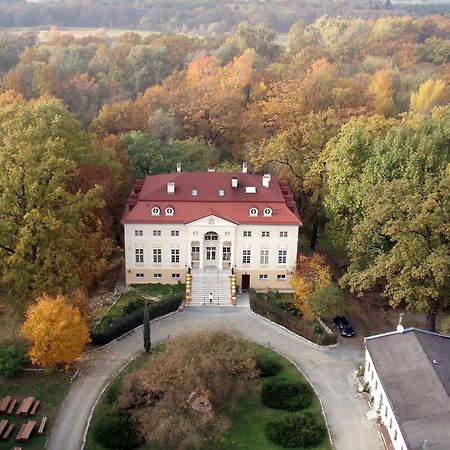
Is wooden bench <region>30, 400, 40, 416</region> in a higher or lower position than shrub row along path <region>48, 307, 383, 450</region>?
higher

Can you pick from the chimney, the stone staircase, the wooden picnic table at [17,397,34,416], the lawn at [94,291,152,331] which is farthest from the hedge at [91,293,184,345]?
the chimney

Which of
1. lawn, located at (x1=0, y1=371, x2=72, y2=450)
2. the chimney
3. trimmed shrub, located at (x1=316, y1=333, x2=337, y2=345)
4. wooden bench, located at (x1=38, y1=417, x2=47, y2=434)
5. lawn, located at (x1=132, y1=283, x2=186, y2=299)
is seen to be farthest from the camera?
the chimney

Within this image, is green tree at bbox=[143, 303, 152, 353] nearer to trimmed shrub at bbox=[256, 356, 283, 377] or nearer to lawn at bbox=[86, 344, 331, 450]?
lawn at bbox=[86, 344, 331, 450]

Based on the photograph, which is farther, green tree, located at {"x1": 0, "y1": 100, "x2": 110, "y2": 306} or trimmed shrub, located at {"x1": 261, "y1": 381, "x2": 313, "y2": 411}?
green tree, located at {"x1": 0, "y1": 100, "x2": 110, "y2": 306}

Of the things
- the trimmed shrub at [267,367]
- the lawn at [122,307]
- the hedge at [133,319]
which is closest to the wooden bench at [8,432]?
the hedge at [133,319]

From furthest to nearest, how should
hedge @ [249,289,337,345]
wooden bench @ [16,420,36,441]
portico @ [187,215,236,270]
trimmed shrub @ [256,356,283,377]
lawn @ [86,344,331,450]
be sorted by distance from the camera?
portico @ [187,215,236,270]
hedge @ [249,289,337,345]
trimmed shrub @ [256,356,283,377]
lawn @ [86,344,331,450]
wooden bench @ [16,420,36,441]

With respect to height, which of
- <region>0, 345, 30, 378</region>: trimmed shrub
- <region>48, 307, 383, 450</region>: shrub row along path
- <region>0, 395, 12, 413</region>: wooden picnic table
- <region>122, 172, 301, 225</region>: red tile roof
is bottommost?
<region>48, 307, 383, 450</region>: shrub row along path

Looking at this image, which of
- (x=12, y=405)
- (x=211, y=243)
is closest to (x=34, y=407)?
(x=12, y=405)

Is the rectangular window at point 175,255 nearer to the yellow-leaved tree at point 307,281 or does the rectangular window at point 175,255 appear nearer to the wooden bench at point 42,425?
the yellow-leaved tree at point 307,281

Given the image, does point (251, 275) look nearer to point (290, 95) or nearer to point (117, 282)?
point (117, 282)
